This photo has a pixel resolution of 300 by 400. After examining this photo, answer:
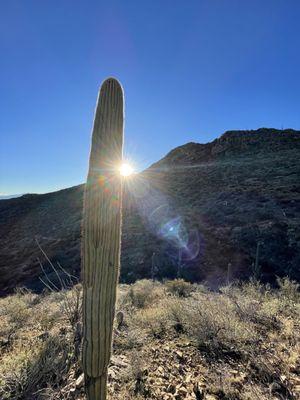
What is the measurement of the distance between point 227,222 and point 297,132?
2415 cm

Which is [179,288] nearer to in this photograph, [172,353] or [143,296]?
[143,296]

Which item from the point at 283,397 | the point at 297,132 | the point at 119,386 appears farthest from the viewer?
the point at 297,132

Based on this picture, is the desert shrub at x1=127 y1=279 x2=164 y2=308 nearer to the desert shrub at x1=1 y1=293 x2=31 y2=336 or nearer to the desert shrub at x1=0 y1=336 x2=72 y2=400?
the desert shrub at x1=1 y1=293 x2=31 y2=336

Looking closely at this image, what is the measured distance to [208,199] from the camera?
19984 millimetres

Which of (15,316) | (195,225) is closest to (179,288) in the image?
(15,316)

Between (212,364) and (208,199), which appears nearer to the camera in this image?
(212,364)

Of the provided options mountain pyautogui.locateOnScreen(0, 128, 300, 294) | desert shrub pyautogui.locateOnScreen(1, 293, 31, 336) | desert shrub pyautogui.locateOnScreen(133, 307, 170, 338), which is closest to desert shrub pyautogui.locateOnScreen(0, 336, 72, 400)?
desert shrub pyautogui.locateOnScreen(1, 293, 31, 336)

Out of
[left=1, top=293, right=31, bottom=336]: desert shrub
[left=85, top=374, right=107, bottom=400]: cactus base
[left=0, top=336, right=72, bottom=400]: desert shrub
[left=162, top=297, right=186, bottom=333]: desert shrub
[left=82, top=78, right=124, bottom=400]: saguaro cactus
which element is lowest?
[left=162, top=297, right=186, bottom=333]: desert shrub

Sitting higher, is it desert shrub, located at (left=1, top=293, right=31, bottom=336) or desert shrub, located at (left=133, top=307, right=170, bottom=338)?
desert shrub, located at (left=1, top=293, right=31, bottom=336)

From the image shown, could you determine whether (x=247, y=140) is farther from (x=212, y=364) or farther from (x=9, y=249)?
(x=212, y=364)

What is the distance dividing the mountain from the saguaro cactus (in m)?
4.61

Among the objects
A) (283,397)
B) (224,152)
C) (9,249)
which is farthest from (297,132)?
(283,397)

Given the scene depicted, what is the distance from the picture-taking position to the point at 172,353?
368cm

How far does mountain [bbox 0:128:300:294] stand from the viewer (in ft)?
41.3
